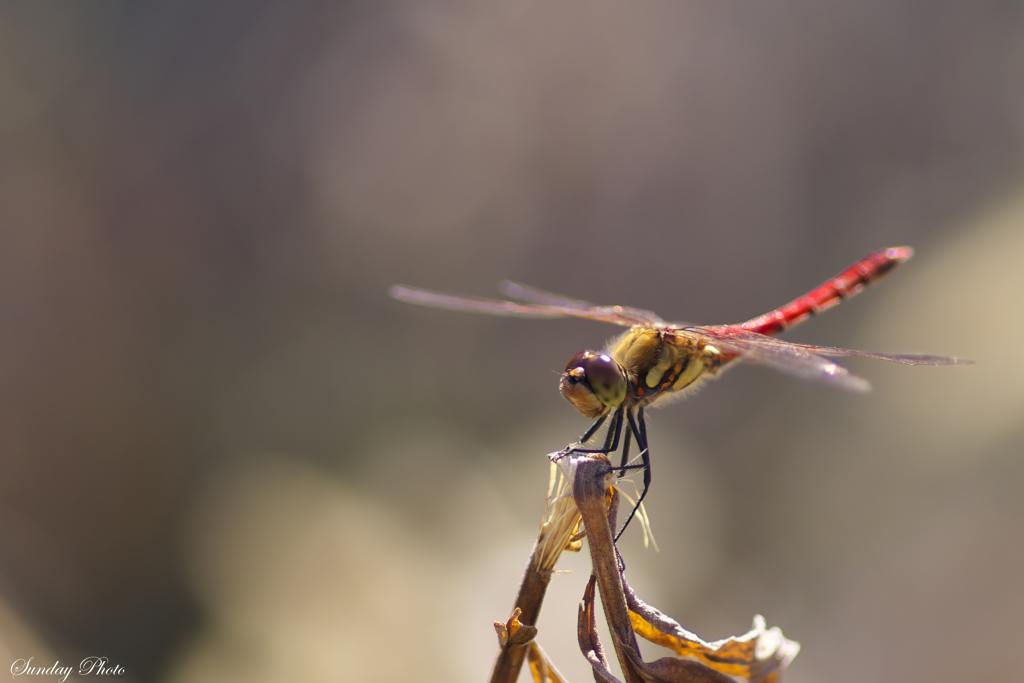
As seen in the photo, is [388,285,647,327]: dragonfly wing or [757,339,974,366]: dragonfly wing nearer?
[757,339,974,366]: dragonfly wing

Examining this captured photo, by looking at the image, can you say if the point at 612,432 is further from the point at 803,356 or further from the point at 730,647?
the point at 730,647

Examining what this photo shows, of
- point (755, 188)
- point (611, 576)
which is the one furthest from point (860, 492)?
point (611, 576)

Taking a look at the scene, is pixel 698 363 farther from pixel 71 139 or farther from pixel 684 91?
pixel 71 139

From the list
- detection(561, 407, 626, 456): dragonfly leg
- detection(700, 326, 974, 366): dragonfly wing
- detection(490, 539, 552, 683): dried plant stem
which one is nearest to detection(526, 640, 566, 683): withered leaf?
detection(490, 539, 552, 683): dried plant stem

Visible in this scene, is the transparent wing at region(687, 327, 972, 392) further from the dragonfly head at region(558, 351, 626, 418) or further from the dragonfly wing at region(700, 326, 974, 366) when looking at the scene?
→ the dragonfly head at region(558, 351, 626, 418)

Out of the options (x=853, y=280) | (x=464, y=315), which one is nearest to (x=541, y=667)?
(x=853, y=280)

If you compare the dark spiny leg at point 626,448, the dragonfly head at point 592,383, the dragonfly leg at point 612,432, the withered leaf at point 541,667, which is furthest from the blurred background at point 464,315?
the withered leaf at point 541,667

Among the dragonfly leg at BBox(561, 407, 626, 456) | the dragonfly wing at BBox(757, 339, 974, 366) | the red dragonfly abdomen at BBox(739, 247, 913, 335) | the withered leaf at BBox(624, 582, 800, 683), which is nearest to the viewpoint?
the withered leaf at BBox(624, 582, 800, 683)

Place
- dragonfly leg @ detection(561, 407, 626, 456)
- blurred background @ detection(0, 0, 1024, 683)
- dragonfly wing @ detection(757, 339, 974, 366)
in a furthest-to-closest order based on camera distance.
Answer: blurred background @ detection(0, 0, 1024, 683) < dragonfly leg @ detection(561, 407, 626, 456) < dragonfly wing @ detection(757, 339, 974, 366)
